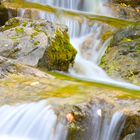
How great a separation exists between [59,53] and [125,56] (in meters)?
1.82

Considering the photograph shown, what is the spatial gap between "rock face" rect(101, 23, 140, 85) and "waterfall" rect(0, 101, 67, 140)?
3792 mm

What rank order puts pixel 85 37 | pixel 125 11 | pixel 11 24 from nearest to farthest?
pixel 11 24 < pixel 85 37 < pixel 125 11

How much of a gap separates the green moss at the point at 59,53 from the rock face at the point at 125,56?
1077 millimetres

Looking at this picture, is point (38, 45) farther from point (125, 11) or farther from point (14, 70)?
point (125, 11)

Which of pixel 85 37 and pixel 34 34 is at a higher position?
pixel 34 34

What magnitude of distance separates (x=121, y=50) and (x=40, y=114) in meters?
5.14

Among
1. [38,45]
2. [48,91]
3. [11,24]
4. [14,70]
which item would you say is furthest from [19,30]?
[48,91]

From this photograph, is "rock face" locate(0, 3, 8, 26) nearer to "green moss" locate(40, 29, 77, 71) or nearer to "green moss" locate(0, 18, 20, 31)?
"green moss" locate(0, 18, 20, 31)

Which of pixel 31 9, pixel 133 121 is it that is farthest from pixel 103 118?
pixel 31 9

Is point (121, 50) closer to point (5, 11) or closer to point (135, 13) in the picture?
point (5, 11)

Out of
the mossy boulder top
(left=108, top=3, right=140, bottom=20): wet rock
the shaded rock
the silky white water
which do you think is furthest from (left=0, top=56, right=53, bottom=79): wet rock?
(left=108, top=3, right=140, bottom=20): wet rock

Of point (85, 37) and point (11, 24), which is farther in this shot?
point (85, 37)

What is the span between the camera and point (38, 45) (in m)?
9.17

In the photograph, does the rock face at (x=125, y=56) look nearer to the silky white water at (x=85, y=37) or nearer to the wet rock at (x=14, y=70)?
the silky white water at (x=85, y=37)
